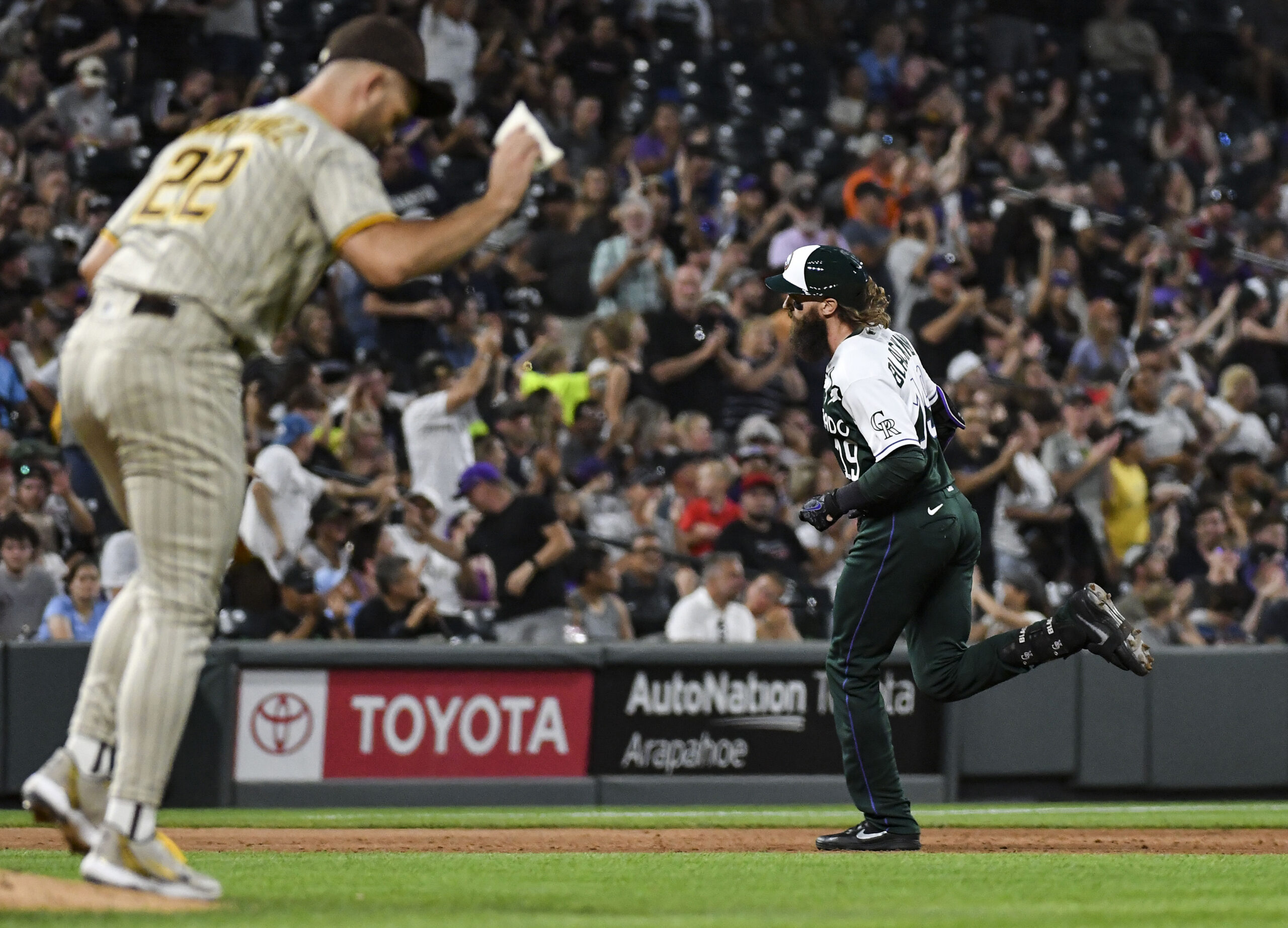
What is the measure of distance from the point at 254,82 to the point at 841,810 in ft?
25.2

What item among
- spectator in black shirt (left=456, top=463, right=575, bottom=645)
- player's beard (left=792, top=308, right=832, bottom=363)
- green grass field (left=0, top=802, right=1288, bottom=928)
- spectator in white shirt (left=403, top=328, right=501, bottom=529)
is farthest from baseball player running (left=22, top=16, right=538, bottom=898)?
spectator in white shirt (left=403, top=328, right=501, bottom=529)

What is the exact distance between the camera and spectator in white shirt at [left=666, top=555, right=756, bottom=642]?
434 inches

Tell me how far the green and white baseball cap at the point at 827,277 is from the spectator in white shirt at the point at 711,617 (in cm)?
450

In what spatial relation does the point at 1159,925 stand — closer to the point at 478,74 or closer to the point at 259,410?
the point at 259,410

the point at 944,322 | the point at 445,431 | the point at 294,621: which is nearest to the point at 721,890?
the point at 294,621

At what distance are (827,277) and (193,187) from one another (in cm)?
270

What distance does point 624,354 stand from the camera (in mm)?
13289

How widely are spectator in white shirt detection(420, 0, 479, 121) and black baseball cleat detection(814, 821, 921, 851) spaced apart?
32.5 feet

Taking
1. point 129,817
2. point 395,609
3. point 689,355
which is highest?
point 689,355

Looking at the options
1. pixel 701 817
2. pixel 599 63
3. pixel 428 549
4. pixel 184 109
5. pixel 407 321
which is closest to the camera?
pixel 701 817

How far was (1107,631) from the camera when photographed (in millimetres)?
6457

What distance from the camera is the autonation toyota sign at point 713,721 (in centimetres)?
1044

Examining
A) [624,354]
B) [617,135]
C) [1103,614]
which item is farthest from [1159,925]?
[617,135]

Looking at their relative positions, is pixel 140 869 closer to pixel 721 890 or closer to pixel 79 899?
pixel 79 899
